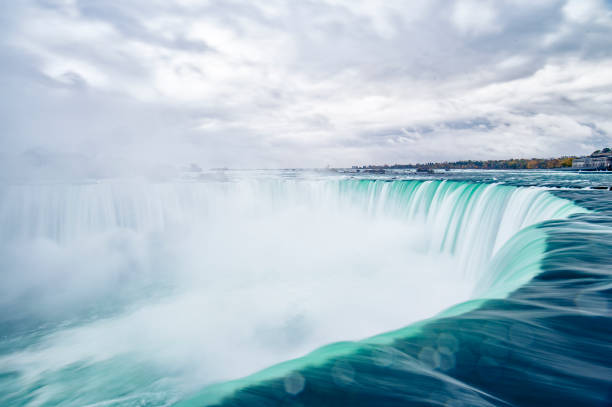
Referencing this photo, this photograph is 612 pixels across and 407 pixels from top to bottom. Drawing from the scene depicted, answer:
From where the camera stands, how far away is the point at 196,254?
19.4m

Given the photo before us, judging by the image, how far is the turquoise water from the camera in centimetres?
245

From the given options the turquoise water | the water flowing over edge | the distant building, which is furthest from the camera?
the distant building

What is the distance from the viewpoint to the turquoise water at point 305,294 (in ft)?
8.04

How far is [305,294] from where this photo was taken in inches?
471

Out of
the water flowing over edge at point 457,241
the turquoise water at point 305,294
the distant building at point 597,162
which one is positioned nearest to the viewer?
the water flowing over edge at point 457,241

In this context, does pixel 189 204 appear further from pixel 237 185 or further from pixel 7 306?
A: pixel 7 306

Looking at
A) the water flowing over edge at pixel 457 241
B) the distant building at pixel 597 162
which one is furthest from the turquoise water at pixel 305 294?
the distant building at pixel 597 162

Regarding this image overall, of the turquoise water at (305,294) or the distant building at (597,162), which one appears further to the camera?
the distant building at (597,162)

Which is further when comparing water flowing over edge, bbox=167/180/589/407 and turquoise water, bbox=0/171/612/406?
turquoise water, bbox=0/171/612/406

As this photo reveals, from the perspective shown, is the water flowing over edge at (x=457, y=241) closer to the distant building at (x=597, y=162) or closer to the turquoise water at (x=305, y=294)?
the turquoise water at (x=305, y=294)

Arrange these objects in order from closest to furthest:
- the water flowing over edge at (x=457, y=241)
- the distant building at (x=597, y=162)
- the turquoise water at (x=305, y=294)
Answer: the water flowing over edge at (x=457, y=241), the turquoise water at (x=305, y=294), the distant building at (x=597, y=162)

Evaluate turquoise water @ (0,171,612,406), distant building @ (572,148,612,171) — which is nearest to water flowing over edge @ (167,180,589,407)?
turquoise water @ (0,171,612,406)

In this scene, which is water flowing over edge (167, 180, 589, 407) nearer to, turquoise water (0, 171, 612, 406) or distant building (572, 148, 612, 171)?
turquoise water (0, 171, 612, 406)

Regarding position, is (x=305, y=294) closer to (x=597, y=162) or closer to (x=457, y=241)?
(x=457, y=241)
